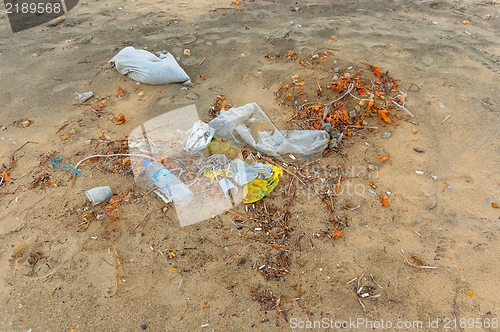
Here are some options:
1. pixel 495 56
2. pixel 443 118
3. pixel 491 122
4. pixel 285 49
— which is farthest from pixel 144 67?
pixel 495 56

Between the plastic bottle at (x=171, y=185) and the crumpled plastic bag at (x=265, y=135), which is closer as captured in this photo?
the plastic bottle at (x=171, y=185)

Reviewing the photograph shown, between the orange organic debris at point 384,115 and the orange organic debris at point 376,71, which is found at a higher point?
the orange organic debris at point 376,71

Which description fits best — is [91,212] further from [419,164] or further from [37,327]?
[419,164]

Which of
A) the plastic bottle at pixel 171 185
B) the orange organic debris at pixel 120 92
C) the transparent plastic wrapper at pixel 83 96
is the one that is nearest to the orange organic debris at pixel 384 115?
the plastic bottle at pixel 171 185

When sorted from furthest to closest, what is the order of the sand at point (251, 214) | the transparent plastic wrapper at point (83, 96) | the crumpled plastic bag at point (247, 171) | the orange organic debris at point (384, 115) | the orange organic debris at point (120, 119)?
the transparent plastic wrapper at point (83, 96) → the orange organic debris at point (120, 119) → the orange organic debris at point (384, 115) → the crumpled plastic bag at point (247, 171) → the sand at point (251, 214)

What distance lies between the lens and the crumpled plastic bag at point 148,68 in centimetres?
406

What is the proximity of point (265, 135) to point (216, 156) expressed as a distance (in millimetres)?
559

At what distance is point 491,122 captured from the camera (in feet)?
11.4

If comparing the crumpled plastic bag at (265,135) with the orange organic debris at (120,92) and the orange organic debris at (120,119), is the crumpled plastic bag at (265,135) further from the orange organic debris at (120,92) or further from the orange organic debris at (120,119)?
the orange organic debris at (120,92)

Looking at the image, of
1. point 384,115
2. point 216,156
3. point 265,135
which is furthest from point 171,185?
point 384,115

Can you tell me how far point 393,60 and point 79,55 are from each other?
440 centimetres

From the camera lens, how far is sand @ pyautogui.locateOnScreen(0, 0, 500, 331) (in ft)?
7.42

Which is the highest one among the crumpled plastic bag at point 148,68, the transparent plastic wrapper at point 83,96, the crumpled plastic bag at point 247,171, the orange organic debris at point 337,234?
the crumpled plastic bag at point 148,68

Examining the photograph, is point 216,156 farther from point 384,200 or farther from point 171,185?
point 384,200
